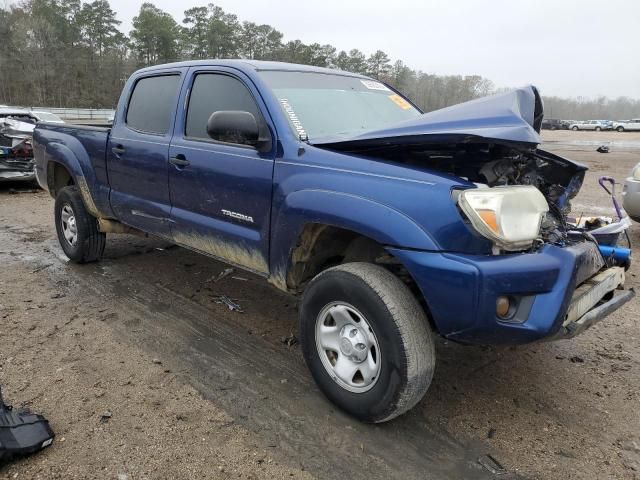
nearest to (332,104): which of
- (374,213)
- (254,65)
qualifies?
(254,65)

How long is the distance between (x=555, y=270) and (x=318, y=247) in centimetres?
131

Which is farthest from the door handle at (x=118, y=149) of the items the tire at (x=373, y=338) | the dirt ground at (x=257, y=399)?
the tire at (x=373, y=338)

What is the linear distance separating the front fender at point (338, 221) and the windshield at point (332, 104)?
0.49 m

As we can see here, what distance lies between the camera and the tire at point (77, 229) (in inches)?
202

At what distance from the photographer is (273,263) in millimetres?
3107

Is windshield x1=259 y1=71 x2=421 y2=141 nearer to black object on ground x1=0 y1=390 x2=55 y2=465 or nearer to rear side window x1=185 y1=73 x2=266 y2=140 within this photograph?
rear side window x1=185 y1=73 x2=266 y2=140

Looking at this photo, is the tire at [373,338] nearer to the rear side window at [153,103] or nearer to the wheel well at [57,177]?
the rear side window at [153,103]

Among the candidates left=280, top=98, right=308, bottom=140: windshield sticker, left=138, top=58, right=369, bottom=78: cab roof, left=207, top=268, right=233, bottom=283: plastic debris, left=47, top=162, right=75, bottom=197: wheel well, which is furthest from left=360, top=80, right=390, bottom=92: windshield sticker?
left=47, top=162, right=75, bottom=197: wheel well

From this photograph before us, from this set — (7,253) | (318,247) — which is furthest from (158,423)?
(7,253)

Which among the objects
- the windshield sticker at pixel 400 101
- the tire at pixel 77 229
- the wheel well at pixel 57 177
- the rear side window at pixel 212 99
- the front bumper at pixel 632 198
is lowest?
the tire at pixel 77 229

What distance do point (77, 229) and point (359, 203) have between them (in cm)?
374

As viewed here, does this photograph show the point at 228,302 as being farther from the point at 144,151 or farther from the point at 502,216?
the point at 502,216

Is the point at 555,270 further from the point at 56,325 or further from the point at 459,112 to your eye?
the point at 56,325

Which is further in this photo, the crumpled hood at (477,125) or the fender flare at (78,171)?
the fender flare at (78,171)
